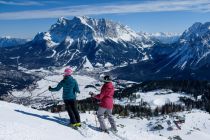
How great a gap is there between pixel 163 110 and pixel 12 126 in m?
176

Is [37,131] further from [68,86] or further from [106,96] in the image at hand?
[106,96]

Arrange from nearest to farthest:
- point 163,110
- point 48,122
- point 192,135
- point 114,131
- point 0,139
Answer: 1. point 0,139
2. point 48,122
3. point 114,131
4. point 192,135
5. point 163,110

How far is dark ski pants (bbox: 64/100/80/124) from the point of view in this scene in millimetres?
26953

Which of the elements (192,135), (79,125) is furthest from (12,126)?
(192,135)

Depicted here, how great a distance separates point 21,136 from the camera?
2044 cm

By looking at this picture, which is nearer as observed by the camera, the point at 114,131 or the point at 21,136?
the point at 21,136

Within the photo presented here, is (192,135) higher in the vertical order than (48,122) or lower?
lower

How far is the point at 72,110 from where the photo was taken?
2727 centimetres

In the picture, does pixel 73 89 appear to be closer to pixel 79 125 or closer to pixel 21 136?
pixel 79 125

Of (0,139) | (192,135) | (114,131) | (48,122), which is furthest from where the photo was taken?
(192,135)

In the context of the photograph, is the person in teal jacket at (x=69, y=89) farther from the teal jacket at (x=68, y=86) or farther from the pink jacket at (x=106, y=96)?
the pink jacket at (x=106, y=96)

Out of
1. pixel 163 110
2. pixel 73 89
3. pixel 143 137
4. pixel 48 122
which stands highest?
pixel 73 89

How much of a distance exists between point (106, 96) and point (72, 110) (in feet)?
8.31

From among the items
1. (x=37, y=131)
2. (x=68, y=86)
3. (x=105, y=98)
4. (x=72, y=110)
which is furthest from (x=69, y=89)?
(x=37, y=131)
